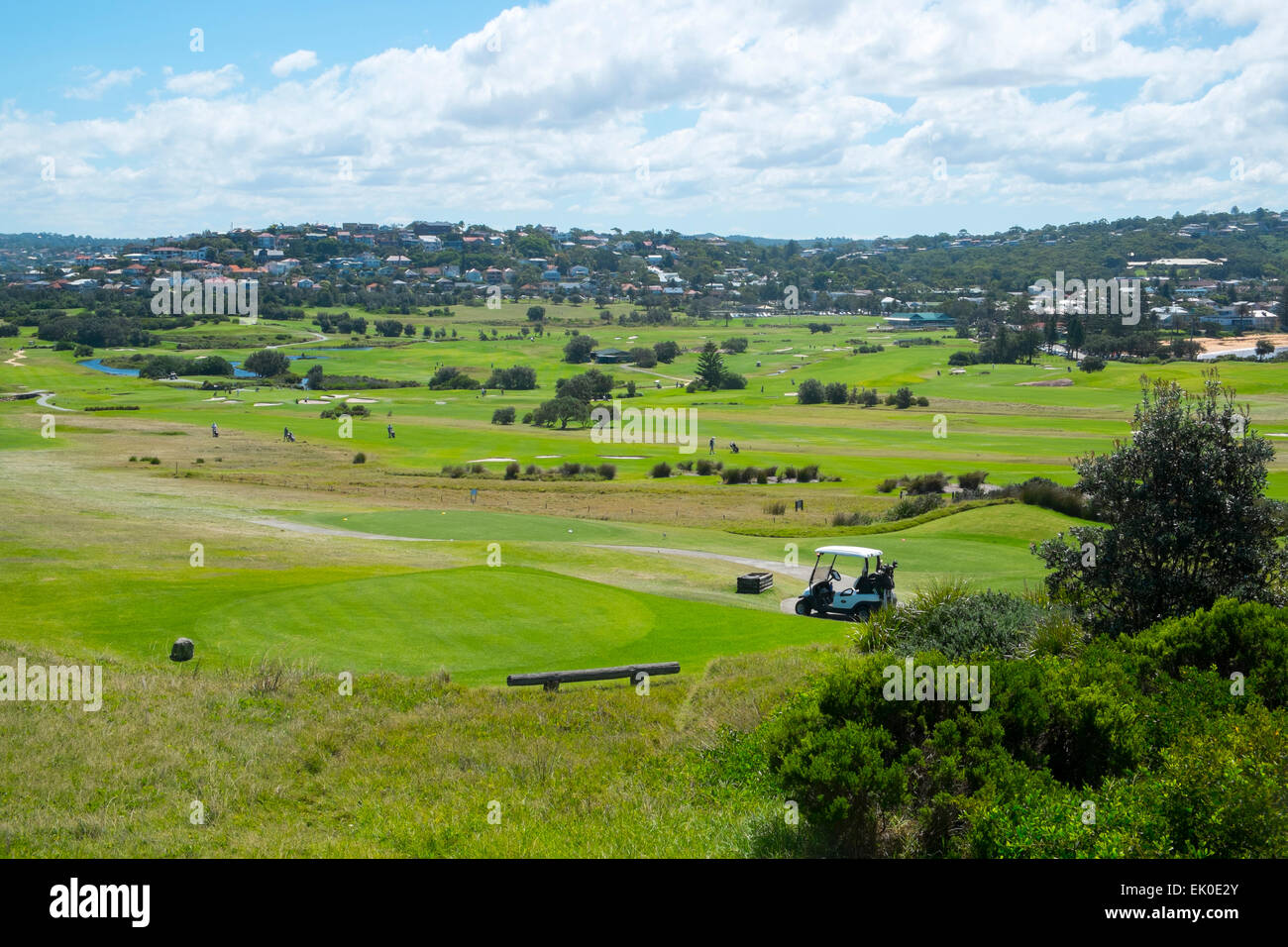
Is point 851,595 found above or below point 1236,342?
below

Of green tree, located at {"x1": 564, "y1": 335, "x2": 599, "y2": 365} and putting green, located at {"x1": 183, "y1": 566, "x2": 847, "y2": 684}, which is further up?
green tree, located at {"x1": 564, "y1": 335, "x2": 599, "y2": 365}

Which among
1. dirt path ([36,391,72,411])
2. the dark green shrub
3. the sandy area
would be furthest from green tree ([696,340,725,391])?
the dark green shrub

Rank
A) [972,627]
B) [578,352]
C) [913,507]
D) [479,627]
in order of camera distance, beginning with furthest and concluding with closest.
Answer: [578,352]
[913,507]
[479,627]
[972,627]

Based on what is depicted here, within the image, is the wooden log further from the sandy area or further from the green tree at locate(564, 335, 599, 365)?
the sandy area

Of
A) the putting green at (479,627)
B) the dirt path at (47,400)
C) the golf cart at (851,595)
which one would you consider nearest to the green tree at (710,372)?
the dirt path at (47,400)

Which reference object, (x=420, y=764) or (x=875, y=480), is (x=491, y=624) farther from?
(x=875, y=480)

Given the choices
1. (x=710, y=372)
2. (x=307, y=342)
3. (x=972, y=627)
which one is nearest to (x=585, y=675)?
(x=972, y=627)

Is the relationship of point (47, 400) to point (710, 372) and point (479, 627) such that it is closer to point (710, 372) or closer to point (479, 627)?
point (710, 372)
